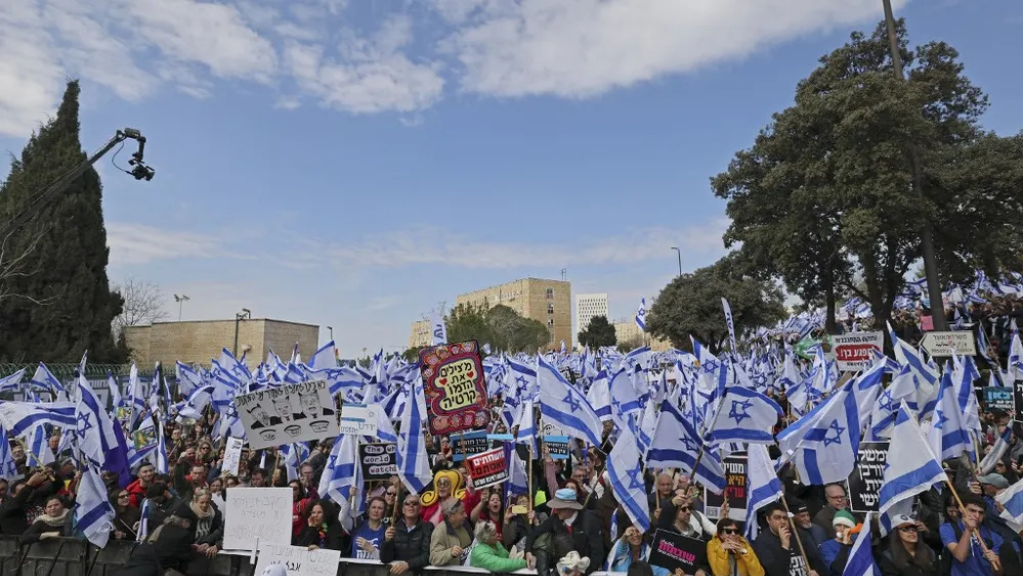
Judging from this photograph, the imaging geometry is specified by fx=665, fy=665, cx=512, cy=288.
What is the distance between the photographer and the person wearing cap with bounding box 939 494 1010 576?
17.4 feet

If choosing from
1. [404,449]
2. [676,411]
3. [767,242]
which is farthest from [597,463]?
[767,242]

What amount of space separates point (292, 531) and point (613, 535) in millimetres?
3595

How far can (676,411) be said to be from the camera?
307 inches

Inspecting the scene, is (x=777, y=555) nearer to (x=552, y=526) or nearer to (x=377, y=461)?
(x=552, y=526)

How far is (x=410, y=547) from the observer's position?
22.2ft

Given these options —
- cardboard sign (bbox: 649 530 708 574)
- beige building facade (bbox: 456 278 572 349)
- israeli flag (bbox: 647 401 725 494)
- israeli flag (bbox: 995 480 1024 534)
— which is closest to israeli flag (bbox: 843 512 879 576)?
cardboard sign (bbox: 649 530 708 574)

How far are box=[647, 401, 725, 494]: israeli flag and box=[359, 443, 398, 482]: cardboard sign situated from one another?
323 cm

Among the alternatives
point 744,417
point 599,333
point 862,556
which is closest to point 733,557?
point 862,556

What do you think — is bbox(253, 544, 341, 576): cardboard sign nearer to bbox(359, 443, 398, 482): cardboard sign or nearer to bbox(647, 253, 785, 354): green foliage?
bbox(359, 443, 398, 482): cardboard sign

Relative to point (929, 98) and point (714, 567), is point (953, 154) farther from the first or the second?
point (714, 567)

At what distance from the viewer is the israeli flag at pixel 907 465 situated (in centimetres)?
572

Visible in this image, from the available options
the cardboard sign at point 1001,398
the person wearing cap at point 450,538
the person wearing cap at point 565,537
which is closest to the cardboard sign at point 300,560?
the person wearing cap at point 450,538

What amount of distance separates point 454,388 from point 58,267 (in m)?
34.3

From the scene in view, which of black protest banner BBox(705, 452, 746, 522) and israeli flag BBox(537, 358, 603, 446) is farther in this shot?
israeli flag BBox(537, 358, 603, 446)
